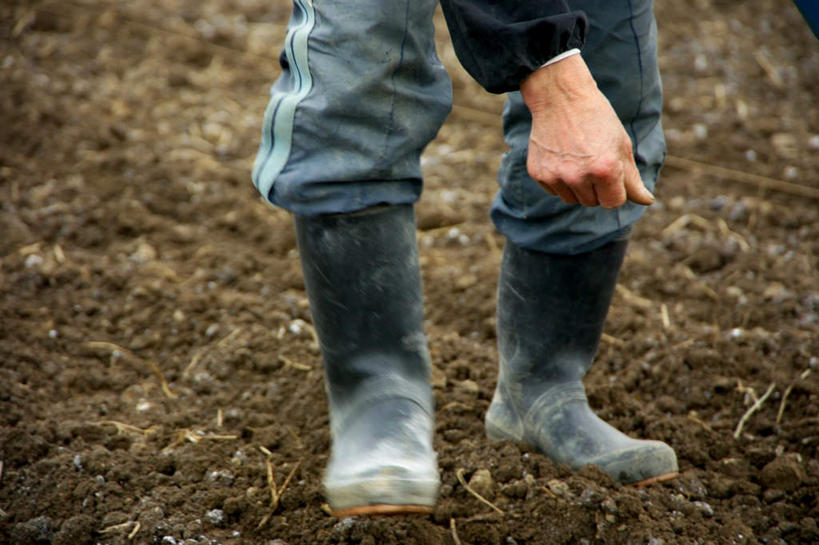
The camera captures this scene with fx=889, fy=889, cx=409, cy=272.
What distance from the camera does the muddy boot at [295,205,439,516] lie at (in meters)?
1.43

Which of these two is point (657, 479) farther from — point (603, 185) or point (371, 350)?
point (603, 185)

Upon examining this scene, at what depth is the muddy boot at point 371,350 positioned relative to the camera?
143 cm

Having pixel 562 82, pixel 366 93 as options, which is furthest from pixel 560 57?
pixel 366 93

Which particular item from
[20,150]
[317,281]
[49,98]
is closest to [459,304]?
[317,281]

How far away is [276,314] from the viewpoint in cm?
243

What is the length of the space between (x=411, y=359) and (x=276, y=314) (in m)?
0.92

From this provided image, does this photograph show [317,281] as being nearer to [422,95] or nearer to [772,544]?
[422,95]

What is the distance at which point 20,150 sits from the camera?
323 cm

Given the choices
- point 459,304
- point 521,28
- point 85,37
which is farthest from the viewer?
point 85,37

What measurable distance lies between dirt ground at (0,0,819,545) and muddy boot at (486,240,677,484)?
0.21 feet

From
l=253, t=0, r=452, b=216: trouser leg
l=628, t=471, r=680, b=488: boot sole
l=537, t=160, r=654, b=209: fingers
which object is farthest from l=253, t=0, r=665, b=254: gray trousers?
l=628, t=471, r=680, b=488: boot sole

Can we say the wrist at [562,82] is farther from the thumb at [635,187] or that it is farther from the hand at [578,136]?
the thumb at [635,187]

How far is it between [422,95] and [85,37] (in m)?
3.15

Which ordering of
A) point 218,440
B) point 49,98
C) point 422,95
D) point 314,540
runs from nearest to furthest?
point 422,95 → point 314,540 → point 218,440 → point 49,98
